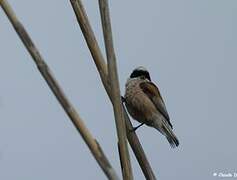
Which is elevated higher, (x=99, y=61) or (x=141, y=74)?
(x=99, y=61)

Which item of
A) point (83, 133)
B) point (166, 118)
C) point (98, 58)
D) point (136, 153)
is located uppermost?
point (98, 58)

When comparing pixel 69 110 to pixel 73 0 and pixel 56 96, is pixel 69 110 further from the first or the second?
pixel 73 0

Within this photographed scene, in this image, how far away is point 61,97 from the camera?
3.90 ft

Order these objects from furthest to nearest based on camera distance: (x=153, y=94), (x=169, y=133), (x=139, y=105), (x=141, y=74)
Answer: (x=141, y=74), (x=153, y=94), (x=139, y=105), (x=169, y=133)

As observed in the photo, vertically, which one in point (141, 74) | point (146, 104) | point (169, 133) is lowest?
point (169, 133)

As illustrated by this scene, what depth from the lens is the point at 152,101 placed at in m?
3.80

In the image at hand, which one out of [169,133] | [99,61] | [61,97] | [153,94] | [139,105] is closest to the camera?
[61,97]

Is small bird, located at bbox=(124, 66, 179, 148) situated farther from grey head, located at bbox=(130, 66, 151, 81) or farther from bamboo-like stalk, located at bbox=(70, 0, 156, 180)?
bamboo-like stalk, located at bbox=(70, 0, 156, 180)

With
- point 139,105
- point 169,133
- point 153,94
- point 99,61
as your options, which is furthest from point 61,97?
point 153,94

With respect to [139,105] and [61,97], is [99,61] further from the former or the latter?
[139,105]

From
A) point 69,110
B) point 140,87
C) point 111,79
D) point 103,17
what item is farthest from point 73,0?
point 140,87

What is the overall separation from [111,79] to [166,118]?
2280 mm

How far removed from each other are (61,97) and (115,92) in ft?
0.52

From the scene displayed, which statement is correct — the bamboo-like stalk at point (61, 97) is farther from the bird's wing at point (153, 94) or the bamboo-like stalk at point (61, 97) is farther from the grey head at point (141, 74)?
the grey head at point (141, 74)
